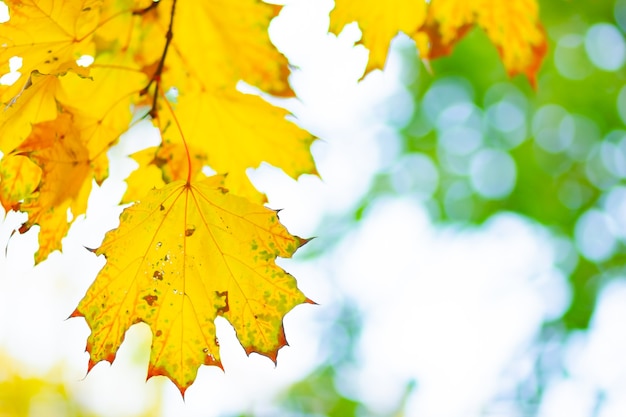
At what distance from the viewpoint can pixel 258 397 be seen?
562cm

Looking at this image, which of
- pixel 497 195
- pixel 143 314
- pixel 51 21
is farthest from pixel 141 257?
pixel 497 195

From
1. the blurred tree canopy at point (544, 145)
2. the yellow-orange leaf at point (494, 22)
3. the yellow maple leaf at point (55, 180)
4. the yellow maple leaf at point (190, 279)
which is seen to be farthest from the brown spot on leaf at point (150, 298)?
the blurred tree canopy at point (544, 145)

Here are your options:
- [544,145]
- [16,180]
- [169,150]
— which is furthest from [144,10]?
[544,145]

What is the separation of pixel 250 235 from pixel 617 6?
4.84 metres

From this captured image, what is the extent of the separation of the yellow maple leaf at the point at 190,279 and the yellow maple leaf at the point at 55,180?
107mm

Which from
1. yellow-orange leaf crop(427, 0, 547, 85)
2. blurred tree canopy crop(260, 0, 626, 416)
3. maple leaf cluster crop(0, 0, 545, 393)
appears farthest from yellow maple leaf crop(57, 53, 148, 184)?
blurred tree canopy crop(260, 0, 626, 416)

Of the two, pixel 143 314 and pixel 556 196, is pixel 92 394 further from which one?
pixel 143 314

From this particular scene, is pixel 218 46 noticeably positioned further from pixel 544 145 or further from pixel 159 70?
pixel 544 145

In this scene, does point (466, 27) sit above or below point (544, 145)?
above

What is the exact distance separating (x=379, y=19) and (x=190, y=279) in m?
0.50

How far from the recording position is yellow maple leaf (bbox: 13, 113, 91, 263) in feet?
2.52

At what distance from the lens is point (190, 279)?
2.54 ft

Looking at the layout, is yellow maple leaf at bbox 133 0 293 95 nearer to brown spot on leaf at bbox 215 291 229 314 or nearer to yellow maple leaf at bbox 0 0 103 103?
yellow maple leaf at bbox 0 0 103 103

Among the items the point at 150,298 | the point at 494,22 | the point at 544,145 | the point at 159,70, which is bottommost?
the point at 544,145
